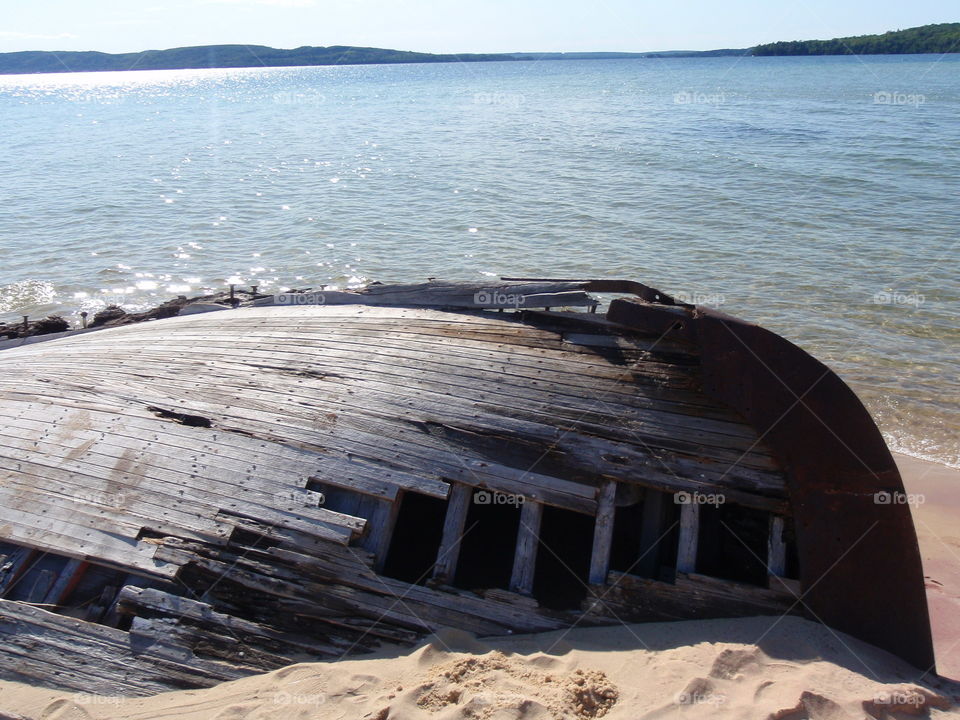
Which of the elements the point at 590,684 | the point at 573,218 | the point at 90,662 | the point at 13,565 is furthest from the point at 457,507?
the point at 573,218

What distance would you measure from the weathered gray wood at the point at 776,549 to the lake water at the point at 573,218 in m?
4.78

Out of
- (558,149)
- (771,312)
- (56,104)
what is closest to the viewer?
(771,312)

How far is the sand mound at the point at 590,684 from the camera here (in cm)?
375

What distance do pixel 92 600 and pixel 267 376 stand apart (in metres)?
2.06

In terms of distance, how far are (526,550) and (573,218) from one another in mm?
16107

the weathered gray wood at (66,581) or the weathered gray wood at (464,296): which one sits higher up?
the weathered gray wood at (464,296)

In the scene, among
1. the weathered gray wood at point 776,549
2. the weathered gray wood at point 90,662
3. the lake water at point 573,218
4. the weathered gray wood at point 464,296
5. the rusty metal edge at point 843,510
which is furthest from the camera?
the lake water at point 573,218

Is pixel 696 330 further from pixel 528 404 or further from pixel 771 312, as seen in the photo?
pixel 771 312

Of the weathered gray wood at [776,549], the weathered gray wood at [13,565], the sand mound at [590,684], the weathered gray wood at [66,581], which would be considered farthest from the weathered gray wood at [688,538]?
the weathered gray wood at [13,565]

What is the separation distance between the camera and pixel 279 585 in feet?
14.2

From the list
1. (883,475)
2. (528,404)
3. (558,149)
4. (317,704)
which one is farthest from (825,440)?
(558,149)

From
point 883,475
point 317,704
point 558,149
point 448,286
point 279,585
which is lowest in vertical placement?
point 317,704

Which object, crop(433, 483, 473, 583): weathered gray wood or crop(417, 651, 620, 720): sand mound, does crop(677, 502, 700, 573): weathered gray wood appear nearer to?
crop(417, 651, 620, 720): sand mound

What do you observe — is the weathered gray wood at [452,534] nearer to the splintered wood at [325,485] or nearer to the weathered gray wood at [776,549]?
the splintered wood at [325,485]
